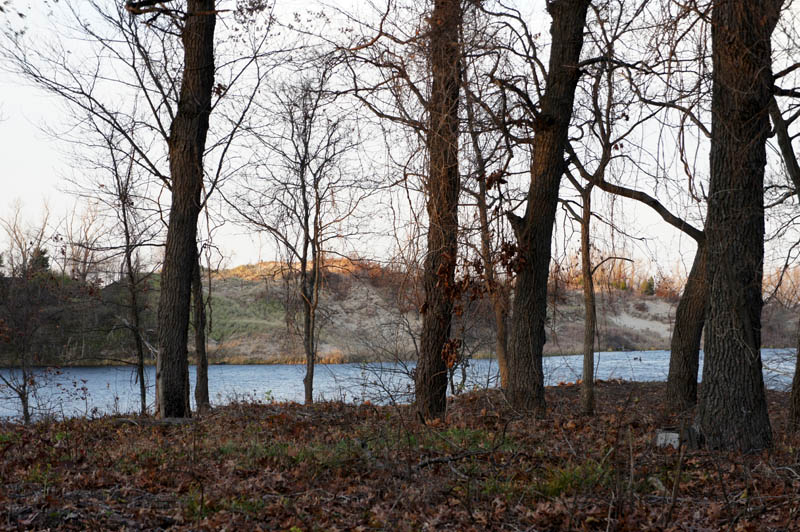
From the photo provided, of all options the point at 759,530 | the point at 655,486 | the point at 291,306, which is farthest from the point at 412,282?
the point at 291,306

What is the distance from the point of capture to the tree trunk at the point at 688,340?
470 inches

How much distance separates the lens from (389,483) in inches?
198

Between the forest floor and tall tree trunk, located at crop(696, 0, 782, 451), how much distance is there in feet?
1.73

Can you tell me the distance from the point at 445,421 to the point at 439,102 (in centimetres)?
428

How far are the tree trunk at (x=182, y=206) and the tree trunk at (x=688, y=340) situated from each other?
886cm

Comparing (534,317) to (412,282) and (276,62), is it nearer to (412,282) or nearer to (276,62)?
(412,282)

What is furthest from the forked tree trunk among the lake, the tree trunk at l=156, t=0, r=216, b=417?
the tree trunk at l=156, t=0, r=216, b=417

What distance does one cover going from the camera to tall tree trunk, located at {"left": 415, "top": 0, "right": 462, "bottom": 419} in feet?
25.2

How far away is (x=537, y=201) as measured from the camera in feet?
30.3

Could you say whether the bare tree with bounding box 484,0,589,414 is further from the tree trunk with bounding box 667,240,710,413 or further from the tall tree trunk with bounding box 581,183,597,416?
the tree trunk with bounding box 667,240,710,413

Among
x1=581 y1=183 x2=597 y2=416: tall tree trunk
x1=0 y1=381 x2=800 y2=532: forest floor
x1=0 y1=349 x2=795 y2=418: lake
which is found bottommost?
x1=0 y1=349 x2=795 y2=418: lake

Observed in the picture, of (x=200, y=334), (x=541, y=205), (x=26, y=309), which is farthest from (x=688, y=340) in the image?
(x=26, y=309)

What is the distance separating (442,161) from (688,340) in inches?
284

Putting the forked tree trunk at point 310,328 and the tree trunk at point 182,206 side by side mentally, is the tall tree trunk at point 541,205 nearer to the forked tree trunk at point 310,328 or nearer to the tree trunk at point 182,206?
the tree trunk at point 182,206
